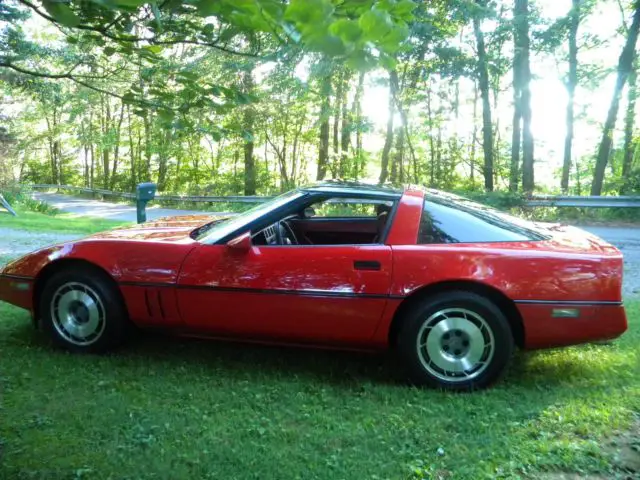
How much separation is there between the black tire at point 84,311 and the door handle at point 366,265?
171 cm

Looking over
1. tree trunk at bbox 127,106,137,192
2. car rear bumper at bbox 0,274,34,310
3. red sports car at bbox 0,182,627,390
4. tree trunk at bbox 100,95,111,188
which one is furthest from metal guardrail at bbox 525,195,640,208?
tree trunk at bbox 127,106,137,192

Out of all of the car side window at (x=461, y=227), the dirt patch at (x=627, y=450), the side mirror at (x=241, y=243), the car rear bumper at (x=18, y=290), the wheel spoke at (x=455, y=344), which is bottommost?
the dirt patch at (x=627, y=450)

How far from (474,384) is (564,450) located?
30.7 inches

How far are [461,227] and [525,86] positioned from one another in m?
13.7

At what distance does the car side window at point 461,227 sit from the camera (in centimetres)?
346

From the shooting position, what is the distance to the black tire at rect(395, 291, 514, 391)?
329cm

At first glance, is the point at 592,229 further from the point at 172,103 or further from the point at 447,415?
the point at 172,103

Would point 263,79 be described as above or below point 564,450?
above

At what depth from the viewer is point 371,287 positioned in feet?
11.0

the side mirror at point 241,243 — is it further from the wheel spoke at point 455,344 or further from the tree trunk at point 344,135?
the tree trunk at point 344,135

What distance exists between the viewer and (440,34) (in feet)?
47.0

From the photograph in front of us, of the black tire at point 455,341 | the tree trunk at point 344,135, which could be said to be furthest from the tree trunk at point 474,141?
the black tire at point 455,341

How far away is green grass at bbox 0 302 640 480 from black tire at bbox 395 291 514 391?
137 millimetres

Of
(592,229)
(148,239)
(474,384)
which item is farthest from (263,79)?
(474,384)
